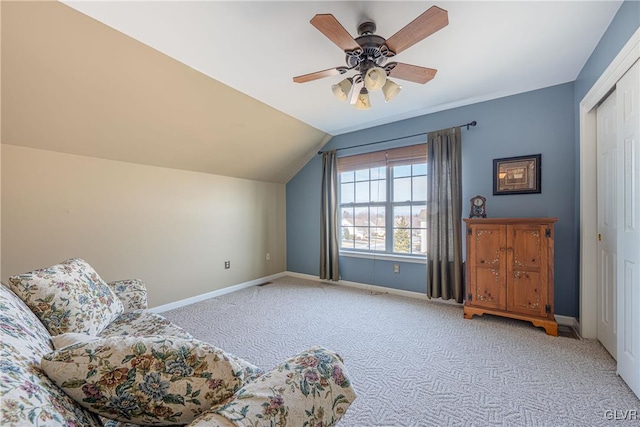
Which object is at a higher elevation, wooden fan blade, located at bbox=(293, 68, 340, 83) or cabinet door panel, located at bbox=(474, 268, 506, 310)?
wooden fan blade, located at bbox=(293, 68, 340, 83)

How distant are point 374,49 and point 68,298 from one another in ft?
7.94

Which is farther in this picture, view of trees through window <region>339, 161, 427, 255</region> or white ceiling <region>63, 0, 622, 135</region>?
view of trees through window <region>339, 161, 427, 255</region>

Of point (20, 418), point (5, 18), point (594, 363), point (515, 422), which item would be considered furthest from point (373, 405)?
point (5, 18)

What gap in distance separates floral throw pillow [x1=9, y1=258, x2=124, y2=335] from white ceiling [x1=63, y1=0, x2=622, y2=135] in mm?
1665

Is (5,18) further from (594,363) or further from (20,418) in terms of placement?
(594,363)

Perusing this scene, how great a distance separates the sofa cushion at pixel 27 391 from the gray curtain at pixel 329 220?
3531 mm

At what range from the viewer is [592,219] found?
2.29m

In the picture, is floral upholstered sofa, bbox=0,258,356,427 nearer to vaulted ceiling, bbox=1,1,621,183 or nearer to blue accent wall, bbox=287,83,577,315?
vaulted ceiling, bbox=1,1,621,183

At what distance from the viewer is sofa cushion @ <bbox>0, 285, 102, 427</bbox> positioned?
1.63 ft

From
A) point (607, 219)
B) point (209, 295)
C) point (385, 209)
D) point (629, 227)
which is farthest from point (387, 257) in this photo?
point (209, 295)

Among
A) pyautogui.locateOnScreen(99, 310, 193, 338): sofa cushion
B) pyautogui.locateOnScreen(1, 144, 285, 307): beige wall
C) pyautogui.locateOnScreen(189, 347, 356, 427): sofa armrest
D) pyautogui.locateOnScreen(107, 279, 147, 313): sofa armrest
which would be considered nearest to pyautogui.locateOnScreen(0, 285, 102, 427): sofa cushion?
pyautogui.locateOnScreen(189, 347, 356, 427): sofa armrest

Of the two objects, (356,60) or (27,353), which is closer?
(27,353)

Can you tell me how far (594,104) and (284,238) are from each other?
169 inches

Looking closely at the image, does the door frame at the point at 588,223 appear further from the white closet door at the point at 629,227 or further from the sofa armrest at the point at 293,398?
the sofa armrest at the point at 293,398
